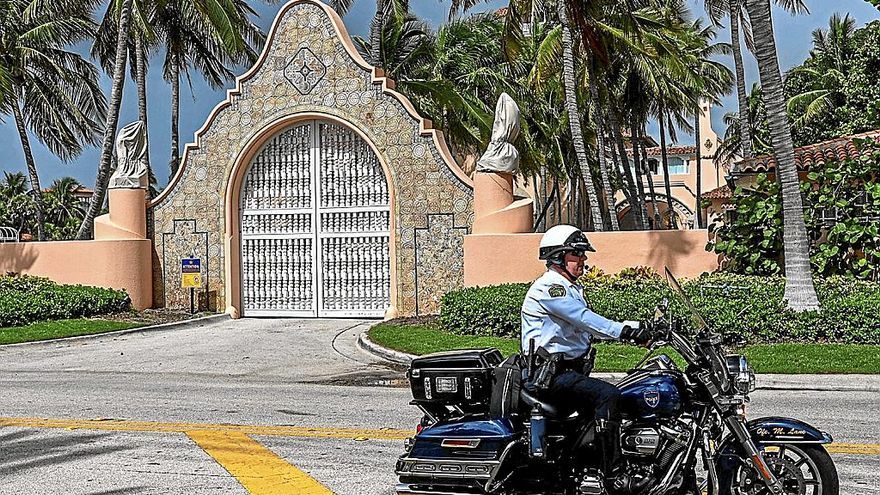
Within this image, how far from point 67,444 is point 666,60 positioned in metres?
18.8

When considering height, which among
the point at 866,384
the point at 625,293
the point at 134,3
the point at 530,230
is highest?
the point at 134,3

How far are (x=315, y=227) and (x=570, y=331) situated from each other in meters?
16.9

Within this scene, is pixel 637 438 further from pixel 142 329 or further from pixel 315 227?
pixel 315 227

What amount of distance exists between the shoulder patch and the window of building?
2117 inches

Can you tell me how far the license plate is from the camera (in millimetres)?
5941

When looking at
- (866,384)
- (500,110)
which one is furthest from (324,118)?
(866,384)

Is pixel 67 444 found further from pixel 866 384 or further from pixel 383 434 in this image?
pixel 866 384

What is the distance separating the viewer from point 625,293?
1652 centimetres

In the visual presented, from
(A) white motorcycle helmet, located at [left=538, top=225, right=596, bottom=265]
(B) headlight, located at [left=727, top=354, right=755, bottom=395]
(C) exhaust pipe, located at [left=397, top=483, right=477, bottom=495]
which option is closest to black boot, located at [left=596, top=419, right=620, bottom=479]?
(B) headlight, located at [left=727, top=354, right=755, bottom=395]

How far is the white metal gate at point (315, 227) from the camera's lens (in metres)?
21.9

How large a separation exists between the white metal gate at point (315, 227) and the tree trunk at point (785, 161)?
30.2 feet

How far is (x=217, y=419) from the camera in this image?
383 inches

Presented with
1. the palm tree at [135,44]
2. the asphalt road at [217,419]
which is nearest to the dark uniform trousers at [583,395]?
the asphalt road at [217,419]

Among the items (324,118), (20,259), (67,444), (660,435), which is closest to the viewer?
(660,435)
